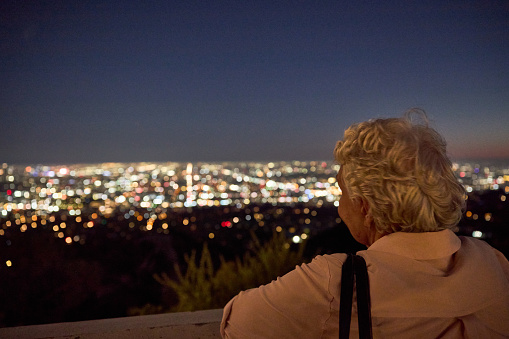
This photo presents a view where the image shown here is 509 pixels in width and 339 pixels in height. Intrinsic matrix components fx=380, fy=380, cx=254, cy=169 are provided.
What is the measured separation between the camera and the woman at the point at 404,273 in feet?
3.41

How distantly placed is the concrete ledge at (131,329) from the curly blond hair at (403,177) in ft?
6.83

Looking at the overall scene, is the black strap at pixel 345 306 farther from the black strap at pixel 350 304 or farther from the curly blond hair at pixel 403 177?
the curly blond hair at pixel 403 177

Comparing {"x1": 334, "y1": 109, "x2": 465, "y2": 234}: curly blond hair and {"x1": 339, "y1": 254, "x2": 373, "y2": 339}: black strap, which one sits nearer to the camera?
{"x1": 339, "y1": 254, "x2": 373, "y2": 339}: black strap

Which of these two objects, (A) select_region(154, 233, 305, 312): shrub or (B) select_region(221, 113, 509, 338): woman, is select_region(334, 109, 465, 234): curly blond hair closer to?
(B) select_region(221, 113, 509, 338): woman

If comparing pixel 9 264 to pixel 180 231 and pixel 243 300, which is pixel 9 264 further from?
pixel 243 300

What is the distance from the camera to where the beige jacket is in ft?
3.39

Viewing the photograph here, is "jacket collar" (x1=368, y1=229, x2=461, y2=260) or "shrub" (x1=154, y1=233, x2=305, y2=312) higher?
"jacket collar" (x1=368, y1=229, x2=461, y2=260)

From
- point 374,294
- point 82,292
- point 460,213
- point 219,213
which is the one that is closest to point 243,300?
point 374,294

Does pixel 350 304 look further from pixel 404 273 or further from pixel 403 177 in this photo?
pixel 403 177

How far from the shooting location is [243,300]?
1.12 meters

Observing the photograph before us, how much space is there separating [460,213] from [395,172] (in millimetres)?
308

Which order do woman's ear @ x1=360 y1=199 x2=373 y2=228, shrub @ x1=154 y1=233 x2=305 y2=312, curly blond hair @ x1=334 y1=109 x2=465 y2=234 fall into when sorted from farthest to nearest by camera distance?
1. shrub @ x1=154 y1=233 x2=305 y2=312
2. woman's ear @ x1=360 y1=199 x2=373 y2=228
3. curly blond hair @ x1=334 y1=109 x2=465 y2=234

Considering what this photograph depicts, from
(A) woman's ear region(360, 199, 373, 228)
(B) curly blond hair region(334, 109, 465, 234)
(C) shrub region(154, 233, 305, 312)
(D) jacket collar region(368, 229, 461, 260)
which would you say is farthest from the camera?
(C) shrub region(154, 233, 305, 312)

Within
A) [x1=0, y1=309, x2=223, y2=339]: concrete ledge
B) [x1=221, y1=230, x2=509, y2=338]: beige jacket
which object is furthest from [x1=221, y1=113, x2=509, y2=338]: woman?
[x1=0, y1=309, x2=223, y2=339]: concrete ledge
